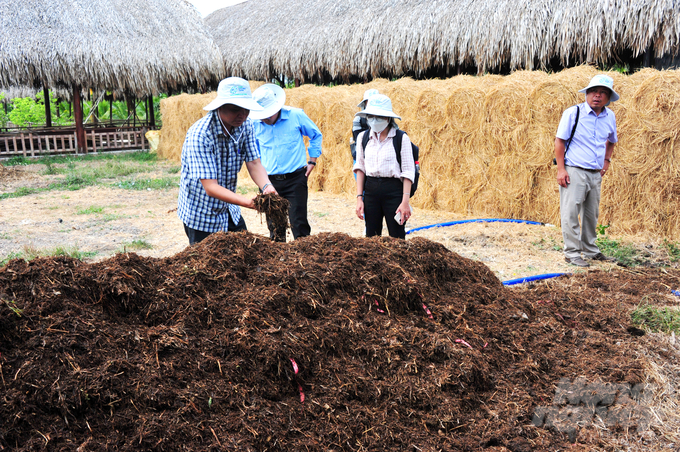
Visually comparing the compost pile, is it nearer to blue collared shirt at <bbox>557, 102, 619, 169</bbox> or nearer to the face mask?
the face mask

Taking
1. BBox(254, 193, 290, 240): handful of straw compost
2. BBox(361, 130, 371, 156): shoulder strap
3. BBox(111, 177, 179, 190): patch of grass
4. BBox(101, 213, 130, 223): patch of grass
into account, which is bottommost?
BBox(101, 213, 130, 223): patch of grass

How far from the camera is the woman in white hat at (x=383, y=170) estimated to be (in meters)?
4.22

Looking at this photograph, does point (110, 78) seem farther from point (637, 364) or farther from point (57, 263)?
point (637, 364)

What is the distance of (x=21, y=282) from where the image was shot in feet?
7.32

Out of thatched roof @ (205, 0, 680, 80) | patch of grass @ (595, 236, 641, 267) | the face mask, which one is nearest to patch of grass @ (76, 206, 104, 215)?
the face mask

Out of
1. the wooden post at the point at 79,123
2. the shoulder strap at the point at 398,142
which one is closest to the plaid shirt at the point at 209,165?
the shoulder strap at the point at 398,142

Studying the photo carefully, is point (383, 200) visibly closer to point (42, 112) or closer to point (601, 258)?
point (601, 258)

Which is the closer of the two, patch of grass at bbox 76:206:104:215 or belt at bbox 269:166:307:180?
belt at bbox 269:166:307:180

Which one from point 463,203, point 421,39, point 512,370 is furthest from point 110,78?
point 512,370

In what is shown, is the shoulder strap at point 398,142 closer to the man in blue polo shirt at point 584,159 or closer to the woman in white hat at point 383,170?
the woman in white hat at point 383,170

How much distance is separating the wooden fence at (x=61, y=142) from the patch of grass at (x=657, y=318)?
695 inches

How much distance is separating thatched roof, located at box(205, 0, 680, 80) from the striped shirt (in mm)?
6995

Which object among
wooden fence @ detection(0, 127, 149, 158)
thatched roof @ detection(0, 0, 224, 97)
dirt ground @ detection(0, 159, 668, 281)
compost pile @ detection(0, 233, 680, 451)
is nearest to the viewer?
compost pile @ detection(0, 233, 680, 451)

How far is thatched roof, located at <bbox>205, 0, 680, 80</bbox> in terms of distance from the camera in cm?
903
